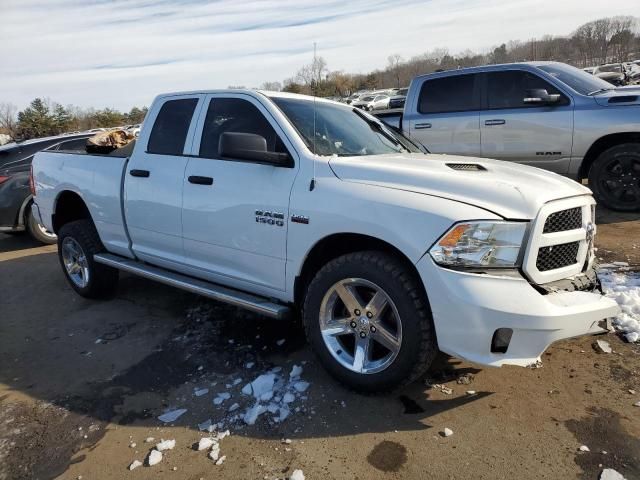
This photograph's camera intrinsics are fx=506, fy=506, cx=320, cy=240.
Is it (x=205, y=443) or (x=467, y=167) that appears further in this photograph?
(x=467, y=167)

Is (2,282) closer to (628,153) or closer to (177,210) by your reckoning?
(177,210)

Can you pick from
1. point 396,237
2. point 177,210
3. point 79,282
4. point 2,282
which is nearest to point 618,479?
point 396,237

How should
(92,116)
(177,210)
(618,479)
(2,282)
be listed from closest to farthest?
(618,479)
(177,210)
(2,282)
(92,116)

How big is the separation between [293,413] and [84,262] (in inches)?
127

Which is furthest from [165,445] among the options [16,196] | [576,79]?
[576,79]

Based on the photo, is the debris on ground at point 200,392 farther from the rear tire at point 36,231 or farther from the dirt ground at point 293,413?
the rear tire at point 36,231

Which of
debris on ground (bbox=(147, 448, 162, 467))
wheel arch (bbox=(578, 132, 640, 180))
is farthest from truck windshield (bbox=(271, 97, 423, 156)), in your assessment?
wheel arch (bbox=(578, 132, 640, 180))

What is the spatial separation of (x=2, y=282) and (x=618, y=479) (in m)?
6.81

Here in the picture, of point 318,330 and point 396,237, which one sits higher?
point 396,237

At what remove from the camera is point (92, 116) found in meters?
52.2

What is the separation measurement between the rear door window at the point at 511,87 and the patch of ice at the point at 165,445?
21.3 feet

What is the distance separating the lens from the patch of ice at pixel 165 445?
2.82 metres

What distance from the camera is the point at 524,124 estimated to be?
7.26 m

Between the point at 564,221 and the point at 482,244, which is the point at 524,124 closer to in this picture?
the point at 564,221
